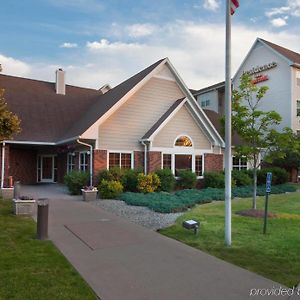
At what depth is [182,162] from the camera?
20.5m

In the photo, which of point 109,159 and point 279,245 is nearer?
point 279,245

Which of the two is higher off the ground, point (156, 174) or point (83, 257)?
point (156, 174)

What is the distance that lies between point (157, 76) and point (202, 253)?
15389 mm

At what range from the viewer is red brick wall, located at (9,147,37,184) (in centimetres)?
2256

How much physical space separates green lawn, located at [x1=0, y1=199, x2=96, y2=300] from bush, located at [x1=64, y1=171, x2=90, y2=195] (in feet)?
27.7

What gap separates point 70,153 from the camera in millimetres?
20797

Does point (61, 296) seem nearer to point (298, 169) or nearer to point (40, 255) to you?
point (40, 255)

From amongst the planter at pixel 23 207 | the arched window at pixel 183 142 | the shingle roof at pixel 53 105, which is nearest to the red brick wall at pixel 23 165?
the shingle roof at pixel 53 105

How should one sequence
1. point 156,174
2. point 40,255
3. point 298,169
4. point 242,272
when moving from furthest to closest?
point 298,169, point 156,174, point 40,255, point 242,272

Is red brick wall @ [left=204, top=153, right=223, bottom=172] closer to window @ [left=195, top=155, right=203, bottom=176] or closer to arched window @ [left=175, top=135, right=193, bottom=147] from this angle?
window @ [left=195, top=155, right=203, bottom=176]

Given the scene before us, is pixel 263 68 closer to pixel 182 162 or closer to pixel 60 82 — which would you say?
pixel 182 162

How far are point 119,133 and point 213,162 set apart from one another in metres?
6.60

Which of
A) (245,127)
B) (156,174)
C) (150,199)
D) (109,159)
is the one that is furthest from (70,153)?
(245,127)

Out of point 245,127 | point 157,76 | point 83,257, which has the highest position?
point 157,76
